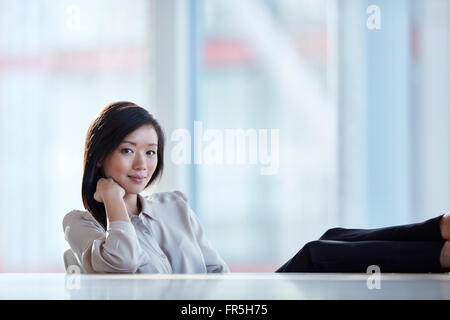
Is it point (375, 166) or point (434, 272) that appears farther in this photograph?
point (375, 166)

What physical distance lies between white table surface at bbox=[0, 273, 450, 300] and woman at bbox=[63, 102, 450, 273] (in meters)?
0.08

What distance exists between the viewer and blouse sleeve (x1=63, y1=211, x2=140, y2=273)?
1094 mm

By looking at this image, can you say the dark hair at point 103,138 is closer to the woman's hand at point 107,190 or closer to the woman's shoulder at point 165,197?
the woman's hand at point 107,190

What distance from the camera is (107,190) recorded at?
3.92 ft

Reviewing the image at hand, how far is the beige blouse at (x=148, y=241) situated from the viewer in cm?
111

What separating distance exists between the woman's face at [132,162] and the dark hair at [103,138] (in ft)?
0.04

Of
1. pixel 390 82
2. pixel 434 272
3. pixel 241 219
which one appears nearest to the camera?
pixel 434 272

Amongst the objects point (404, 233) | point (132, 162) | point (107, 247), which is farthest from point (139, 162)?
point (404, 233)

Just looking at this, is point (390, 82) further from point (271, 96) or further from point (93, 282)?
point (93, 282)

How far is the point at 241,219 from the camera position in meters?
2.81

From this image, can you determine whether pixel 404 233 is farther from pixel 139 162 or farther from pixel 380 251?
pixel 139 162
